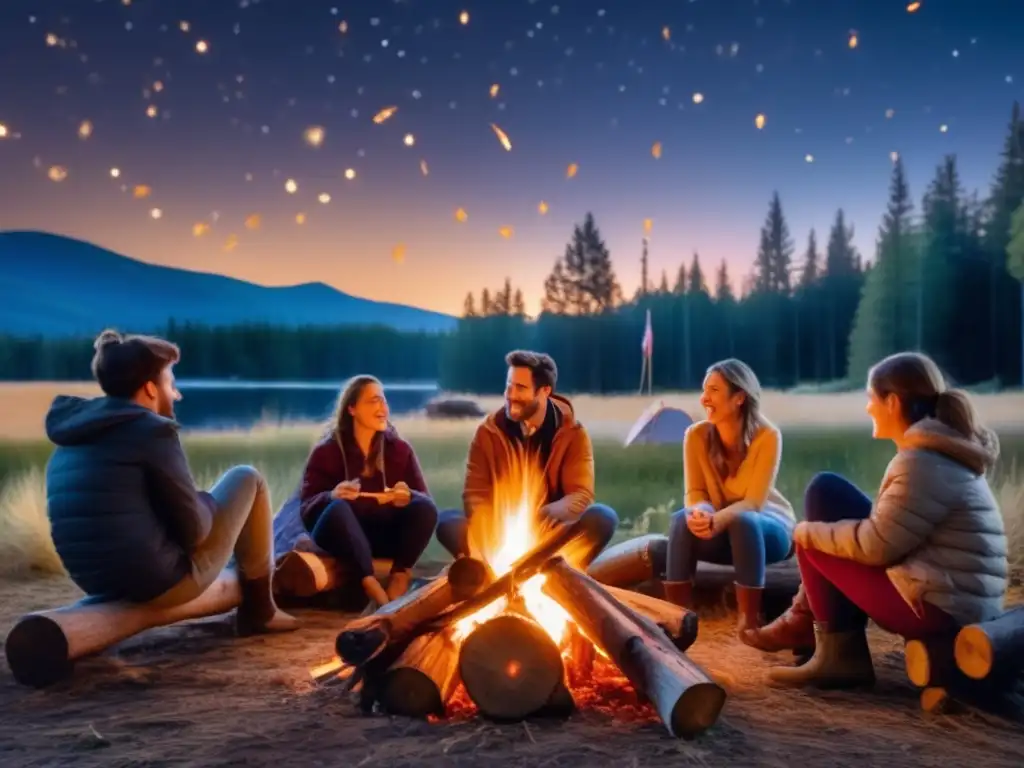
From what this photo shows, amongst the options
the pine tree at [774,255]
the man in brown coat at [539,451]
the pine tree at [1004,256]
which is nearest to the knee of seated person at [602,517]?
the man in brown coat at [539,451]

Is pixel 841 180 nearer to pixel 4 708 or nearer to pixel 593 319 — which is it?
pixel 593 319

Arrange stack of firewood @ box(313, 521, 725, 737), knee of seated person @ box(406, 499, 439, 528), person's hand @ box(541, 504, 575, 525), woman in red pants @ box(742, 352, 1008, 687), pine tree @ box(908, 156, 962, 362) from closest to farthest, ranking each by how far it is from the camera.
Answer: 1. stack of firewood @ box(313, 521, 725, 737)
2. woman in red pants @ box(742, 352, 1008, 687)
3. person's hand @ box(541, 504, 575, 525)
4. knee of seated person @ box(406, 499, 439, 528)
5. pine tree @ box(908, 156, 962, 362)

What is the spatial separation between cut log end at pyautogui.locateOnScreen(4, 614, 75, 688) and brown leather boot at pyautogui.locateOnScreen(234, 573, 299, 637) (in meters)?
0.89

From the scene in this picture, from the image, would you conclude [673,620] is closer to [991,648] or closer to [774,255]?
[991,648]

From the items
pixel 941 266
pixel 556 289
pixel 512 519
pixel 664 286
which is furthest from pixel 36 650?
pixel 941 266

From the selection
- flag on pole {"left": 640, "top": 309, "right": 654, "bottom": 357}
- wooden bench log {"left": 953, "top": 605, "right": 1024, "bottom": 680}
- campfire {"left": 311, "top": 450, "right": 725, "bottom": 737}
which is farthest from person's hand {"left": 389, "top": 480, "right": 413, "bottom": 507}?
flag on pole {"left": 640, "top": 309, "right": 654, "bottom": 357}

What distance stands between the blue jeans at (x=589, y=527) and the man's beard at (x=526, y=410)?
52cm

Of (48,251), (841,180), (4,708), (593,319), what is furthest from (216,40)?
(4,708)

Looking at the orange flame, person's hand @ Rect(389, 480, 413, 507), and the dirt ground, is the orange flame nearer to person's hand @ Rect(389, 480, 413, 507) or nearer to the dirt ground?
person's hand @ Rect(389, 480, 413, 507)

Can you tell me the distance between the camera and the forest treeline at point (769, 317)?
268 inches

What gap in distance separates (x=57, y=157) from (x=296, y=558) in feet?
13.0

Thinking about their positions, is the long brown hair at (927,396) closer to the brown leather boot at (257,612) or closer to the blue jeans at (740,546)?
the blue jeans at (740,546)

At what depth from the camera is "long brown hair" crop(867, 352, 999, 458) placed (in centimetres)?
311

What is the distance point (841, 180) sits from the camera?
6.80m
